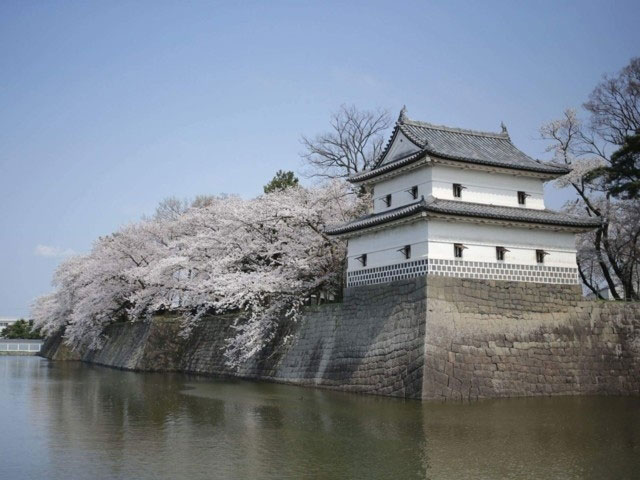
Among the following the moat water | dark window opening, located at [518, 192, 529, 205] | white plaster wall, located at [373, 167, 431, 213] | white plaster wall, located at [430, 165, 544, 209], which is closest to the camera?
the moat water

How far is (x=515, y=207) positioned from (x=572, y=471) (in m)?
12.5

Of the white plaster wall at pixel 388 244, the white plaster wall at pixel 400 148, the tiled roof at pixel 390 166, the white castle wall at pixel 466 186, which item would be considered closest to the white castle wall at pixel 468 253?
the white plaster wall at pixel 388 244

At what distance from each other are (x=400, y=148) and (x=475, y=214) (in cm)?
413

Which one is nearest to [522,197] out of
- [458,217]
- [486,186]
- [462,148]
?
[486,186]

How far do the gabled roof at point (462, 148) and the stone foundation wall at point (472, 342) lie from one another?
3910 millimetres

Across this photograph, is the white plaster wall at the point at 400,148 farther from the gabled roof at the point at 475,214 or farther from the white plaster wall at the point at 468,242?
the white plaster wall at the point at 468,242

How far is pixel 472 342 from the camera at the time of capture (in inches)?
753

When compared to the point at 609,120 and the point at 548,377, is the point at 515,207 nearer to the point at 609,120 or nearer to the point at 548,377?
the point at 548,377

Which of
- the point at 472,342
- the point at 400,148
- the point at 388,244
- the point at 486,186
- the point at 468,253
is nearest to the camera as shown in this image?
the point at 472,342

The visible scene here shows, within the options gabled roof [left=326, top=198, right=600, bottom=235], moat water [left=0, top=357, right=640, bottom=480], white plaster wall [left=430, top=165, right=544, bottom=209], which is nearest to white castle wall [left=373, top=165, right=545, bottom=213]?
white plaster wall [left=430, top=165, right=544, bottom=209]

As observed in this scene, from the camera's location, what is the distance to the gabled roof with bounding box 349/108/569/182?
21047mm

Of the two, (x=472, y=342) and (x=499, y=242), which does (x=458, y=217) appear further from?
(x=472, y=342)

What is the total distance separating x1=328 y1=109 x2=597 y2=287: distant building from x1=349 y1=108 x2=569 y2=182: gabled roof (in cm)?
4

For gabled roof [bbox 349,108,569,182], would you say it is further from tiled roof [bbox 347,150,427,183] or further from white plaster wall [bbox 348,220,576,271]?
white plaster wall [bbox 348,220,576,271]
